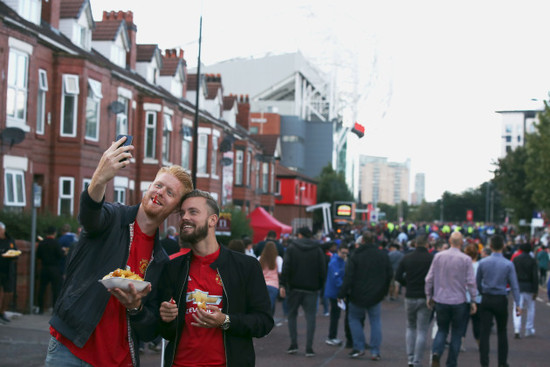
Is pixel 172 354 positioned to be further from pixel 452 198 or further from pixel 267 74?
pixel 452 198

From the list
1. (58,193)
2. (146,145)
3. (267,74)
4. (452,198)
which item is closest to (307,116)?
(267,74)

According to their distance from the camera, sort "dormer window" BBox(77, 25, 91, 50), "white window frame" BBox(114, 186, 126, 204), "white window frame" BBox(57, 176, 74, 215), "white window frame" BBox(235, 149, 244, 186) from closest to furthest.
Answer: "white window frame" BBox(57, 176, 74, 215) < "dormer window" BBox(77, 25, 91, 50) < "white window frame" BBox(114, 186, 126, 204) < "white window frame" BBox(235, 149, 244, 186)

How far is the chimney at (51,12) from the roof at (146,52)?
319 inches

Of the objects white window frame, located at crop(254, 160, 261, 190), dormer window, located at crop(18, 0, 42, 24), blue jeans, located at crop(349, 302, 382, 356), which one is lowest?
blue jeans, located at crop(349, 302, 382, 356)

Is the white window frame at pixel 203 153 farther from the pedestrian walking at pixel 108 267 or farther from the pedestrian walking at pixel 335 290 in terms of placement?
the pedestrian walking at pixel 108 267

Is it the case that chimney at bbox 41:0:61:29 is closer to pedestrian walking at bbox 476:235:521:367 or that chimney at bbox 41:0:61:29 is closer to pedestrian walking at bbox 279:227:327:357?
pedestrian walking at bbox 279:227:327:357

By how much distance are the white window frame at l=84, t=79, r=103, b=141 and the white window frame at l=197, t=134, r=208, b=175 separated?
533 inches

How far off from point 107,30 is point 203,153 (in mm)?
10574

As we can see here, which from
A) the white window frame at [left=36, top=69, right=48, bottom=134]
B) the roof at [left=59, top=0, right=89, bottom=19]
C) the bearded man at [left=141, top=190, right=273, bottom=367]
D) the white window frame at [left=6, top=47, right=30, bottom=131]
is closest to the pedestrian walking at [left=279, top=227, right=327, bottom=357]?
the bearded man at [left=141, top=190, right=273, bottom=367]

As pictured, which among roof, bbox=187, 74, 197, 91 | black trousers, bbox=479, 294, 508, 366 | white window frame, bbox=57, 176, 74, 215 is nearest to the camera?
black trousers, bbox=479, 294, 508, 366

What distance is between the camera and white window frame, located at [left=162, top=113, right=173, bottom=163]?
32.6 m

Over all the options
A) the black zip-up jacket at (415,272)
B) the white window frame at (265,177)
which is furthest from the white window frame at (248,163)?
the black zip-up jacket at (415,272)

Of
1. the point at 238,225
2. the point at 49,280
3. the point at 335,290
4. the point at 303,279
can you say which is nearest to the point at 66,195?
the point at 238,225

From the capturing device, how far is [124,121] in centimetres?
2839
